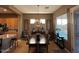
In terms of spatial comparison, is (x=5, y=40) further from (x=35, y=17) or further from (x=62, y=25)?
(x=62, y=25)

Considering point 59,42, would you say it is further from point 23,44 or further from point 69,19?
point 23,44

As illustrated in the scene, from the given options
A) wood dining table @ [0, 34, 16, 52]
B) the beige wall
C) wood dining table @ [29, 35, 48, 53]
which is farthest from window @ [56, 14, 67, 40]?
wood dining table @ [0, 34, 16, 52]

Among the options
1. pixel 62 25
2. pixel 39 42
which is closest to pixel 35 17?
pixel 39 42

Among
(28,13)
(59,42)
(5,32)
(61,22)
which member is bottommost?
(59,42)

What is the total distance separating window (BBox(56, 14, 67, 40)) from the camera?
11.9 feet

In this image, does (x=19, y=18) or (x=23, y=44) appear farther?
(x=19, y=18)

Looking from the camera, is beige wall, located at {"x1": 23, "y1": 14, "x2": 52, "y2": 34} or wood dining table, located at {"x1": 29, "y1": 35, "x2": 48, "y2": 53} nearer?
wood dining table, located at {"x1": 29, "y1": 35, "x2": 48, "y2": 53}

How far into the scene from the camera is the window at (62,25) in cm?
364

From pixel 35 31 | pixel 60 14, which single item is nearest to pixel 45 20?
pixel 35 31

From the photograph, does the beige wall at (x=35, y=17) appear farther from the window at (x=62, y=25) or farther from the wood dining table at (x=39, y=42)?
the wood dining table at (x=39, y=42)

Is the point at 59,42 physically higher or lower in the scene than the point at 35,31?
lower

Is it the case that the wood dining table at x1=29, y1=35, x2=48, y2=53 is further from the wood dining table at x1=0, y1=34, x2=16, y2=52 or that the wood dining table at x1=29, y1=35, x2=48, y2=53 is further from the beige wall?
the wood dining table at x1=0, y1=34, x2=16, y2=52
